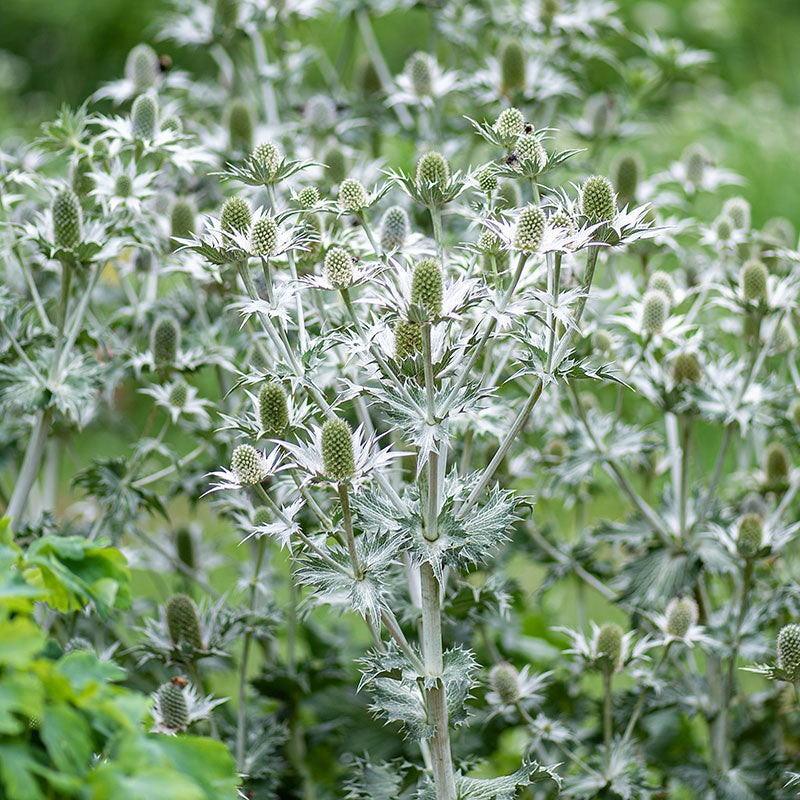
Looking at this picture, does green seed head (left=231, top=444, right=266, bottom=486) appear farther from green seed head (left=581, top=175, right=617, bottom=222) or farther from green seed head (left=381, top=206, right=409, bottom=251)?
green seed head (left=581, top=175, right=617, bottom=222)

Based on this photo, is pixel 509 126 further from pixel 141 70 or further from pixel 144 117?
pixel 141 70

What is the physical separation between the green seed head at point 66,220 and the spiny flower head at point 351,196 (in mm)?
624

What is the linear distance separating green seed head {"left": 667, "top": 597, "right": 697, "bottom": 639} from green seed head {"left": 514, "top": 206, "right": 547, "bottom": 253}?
2.56ft

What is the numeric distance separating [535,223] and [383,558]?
1.71 feet

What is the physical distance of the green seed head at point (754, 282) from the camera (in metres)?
1.87

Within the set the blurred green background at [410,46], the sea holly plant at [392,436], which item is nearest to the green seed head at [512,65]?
the sea holly plant at [392,436]

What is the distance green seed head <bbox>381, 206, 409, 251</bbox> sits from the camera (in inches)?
65.6

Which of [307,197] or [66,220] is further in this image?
[66,220]

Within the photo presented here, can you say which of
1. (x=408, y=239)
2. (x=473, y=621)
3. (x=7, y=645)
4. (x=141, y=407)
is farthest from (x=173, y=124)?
(x=141, y=407)

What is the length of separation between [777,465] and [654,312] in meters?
0.56

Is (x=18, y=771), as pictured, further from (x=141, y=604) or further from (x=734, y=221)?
(x=734, y=221)

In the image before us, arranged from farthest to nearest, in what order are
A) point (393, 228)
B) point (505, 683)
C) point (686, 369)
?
1. point (686, 369)
2. point (505, 683)
3. point (393, 228)

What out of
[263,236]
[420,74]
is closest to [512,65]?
[420,74]

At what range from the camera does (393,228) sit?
5.49 feet
